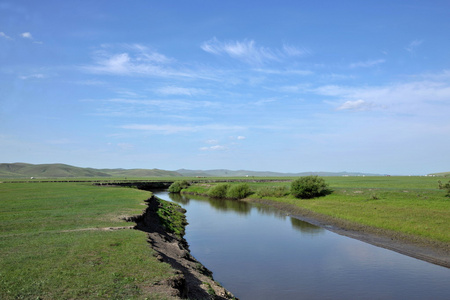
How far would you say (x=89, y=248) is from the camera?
15719 mm

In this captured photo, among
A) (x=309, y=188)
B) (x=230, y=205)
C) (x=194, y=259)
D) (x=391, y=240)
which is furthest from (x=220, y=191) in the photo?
(x=194, y=259)

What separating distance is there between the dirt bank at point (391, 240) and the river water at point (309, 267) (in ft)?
3.47

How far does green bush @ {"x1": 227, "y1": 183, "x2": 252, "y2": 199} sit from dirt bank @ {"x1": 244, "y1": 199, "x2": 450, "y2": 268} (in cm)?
3339

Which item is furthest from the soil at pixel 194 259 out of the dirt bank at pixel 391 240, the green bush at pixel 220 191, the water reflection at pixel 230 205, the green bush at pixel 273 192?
the green bush at pixel 220 191

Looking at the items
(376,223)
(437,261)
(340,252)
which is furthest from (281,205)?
(437,261)

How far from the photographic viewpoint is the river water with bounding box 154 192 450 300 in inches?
757

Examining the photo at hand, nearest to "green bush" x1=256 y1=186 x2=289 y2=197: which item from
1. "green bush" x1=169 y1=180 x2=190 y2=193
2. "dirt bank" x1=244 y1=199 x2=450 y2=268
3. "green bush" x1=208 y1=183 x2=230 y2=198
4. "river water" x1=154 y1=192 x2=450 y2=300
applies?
"green bush" x1=208 y1=183 x2=230 y2=198

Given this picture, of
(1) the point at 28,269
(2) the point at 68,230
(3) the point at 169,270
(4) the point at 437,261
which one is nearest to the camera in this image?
(1) the point at 28,269

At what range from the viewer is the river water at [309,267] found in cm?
1923

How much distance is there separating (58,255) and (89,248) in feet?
5.40

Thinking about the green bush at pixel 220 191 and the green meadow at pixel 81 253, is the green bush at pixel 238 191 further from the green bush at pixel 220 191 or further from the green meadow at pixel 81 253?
the green meadow at pixel 81 253

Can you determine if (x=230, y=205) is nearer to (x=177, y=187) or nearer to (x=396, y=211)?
(x=396, y=211)

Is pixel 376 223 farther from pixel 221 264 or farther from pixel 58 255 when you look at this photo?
pixel 58 255

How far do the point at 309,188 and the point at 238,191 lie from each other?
925 inches
